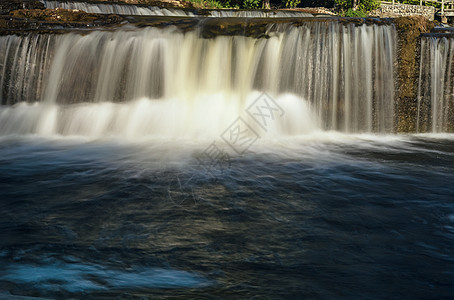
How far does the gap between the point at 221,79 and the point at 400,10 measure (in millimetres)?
32521

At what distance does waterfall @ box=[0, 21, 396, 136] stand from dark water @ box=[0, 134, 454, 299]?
2.14 meters

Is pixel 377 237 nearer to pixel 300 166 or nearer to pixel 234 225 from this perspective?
pixel 234 225

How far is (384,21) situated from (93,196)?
322 inches

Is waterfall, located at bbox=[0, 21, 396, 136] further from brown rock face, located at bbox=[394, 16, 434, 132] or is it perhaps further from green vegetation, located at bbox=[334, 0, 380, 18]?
green vegetation, located at bbox=[334, 0, 380, 18]

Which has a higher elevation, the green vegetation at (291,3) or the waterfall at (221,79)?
the green vegetation at (291,3)

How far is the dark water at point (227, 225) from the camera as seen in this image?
404 cm

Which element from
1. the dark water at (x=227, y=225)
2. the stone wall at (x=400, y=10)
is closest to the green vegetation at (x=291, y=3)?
the stone wall at (x=400, y=10)

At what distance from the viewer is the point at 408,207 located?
617 centimetres

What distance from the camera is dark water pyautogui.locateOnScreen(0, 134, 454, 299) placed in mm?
4043

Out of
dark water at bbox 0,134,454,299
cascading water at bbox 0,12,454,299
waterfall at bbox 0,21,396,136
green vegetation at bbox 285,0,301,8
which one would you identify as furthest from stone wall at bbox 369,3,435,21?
dark water at bbox 0,134,454,299

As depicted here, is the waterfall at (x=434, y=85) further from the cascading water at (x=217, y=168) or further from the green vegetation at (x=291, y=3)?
the green vegetation at (x=291, y=3)

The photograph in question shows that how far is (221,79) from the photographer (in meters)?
11.4

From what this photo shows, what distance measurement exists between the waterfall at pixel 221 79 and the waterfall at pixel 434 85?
0.73 metres

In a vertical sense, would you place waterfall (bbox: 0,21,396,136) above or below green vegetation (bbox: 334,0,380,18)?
below
